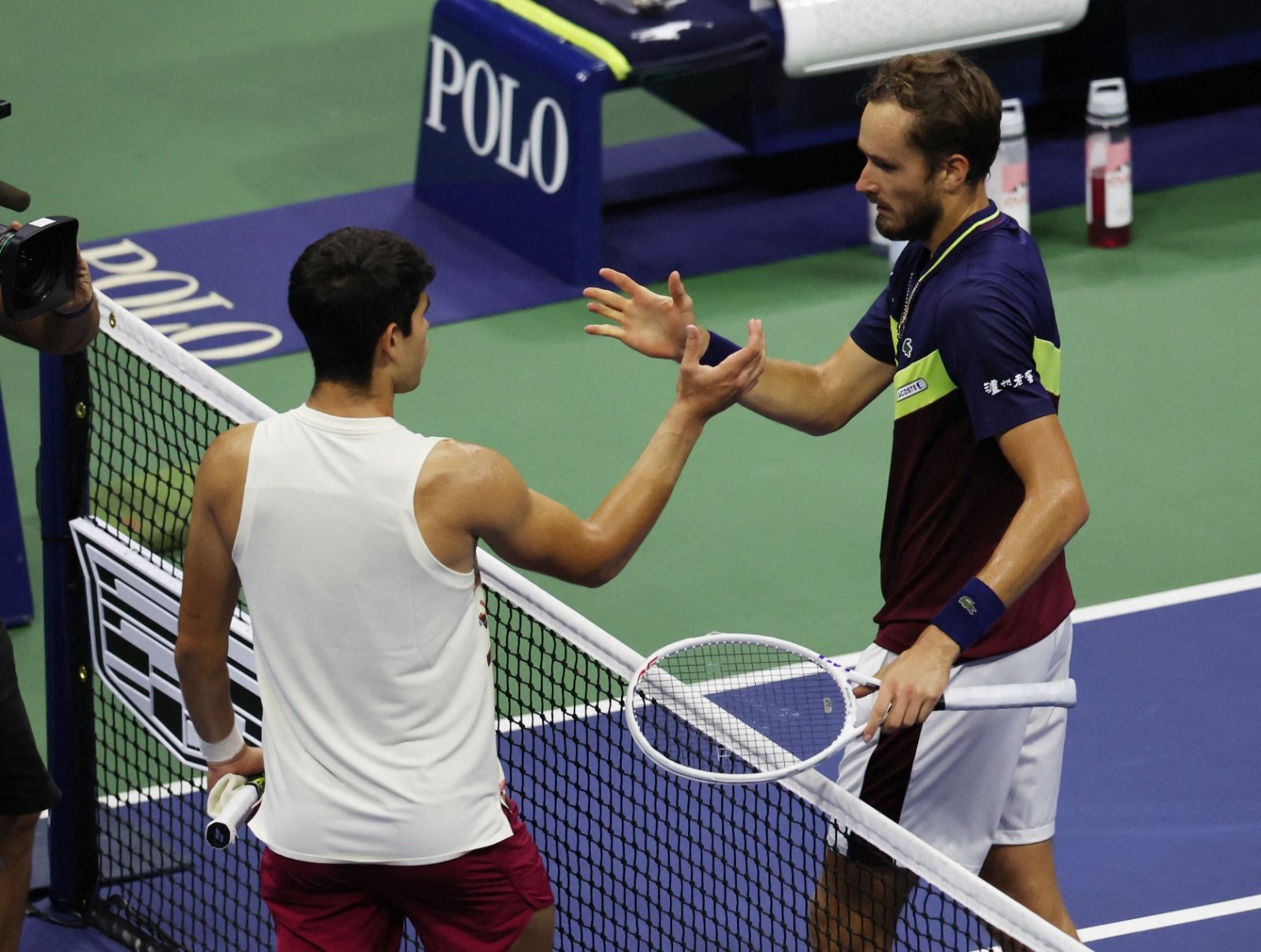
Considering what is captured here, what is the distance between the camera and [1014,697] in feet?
12.3

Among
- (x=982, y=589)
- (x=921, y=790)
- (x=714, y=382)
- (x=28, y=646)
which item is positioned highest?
(x=714, y=382)

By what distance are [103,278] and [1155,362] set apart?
175 inches

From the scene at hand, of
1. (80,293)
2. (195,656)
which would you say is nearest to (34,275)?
(80,293)

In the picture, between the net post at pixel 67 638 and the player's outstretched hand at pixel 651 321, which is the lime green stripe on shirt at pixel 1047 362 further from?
the net post at pixel 67 638

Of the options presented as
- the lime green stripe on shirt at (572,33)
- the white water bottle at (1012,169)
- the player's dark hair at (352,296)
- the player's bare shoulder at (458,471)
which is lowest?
the white water bottle at (1012,169)

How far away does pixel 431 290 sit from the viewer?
9.15 meters

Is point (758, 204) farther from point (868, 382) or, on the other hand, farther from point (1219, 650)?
point (868, 382)

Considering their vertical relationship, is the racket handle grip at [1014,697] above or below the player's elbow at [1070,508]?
below

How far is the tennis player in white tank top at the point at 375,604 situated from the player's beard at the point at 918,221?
2.31ft

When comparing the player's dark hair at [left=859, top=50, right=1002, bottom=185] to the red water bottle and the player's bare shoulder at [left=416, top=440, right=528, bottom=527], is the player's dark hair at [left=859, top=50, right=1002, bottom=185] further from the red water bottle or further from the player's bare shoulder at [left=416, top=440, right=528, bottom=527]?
the red water bottle

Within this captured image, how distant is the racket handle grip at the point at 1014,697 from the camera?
3.75 m

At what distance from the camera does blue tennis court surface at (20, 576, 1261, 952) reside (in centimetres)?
526

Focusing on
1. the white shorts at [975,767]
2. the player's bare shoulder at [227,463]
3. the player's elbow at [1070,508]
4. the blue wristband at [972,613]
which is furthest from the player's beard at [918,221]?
the player's bare shoulder at [227,463]

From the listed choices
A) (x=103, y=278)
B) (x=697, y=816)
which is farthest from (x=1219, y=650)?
(x=103, y=278)
